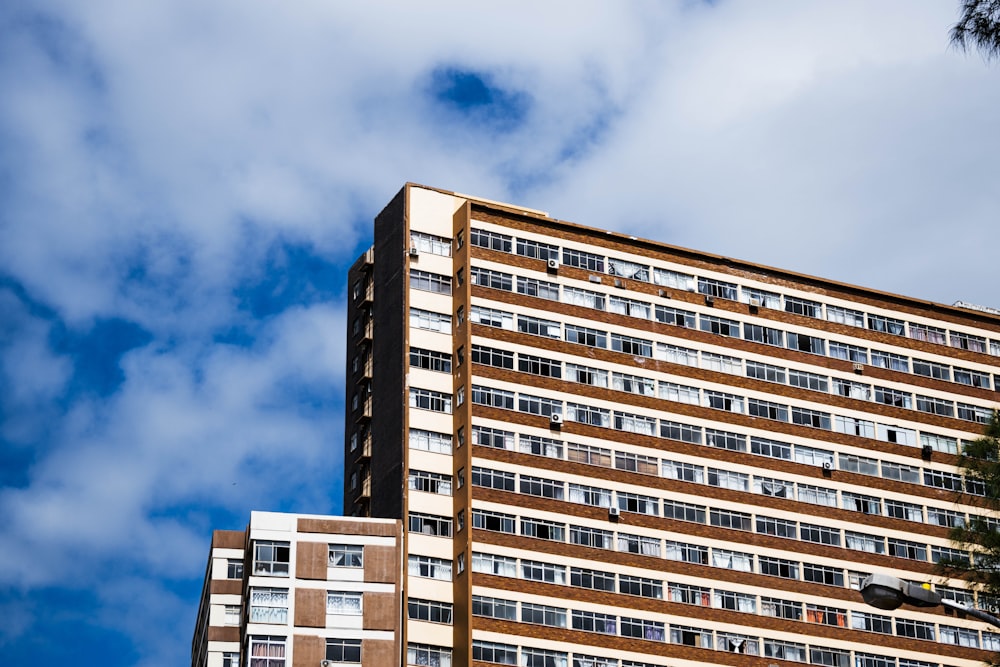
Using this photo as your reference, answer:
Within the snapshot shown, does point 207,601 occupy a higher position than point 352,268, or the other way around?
point 352,268

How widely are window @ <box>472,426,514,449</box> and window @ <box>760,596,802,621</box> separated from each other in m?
20.1

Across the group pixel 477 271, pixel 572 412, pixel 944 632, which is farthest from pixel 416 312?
pixel 944 632

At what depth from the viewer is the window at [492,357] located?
106m

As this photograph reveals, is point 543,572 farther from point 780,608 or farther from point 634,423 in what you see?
point 780,608

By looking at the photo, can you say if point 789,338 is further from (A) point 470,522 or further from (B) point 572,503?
(A) point 470,522

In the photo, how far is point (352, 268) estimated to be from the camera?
123 m

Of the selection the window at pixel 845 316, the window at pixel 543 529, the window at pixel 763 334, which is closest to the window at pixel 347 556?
the window at pixel 543 529

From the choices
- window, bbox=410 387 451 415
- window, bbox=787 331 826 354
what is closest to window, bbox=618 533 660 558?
window, bbox=410 387 451 415

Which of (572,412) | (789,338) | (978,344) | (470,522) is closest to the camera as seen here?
(470,522)

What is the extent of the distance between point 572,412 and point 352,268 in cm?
2372

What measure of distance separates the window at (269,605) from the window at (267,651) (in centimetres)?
112

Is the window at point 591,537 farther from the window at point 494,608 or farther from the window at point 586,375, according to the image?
the window at point 586,375

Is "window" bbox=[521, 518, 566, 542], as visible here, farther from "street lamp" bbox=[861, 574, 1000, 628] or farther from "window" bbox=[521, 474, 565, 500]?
"street lamp" bbox=[861, 574, 1000, 628]

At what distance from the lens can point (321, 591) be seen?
10019cm
